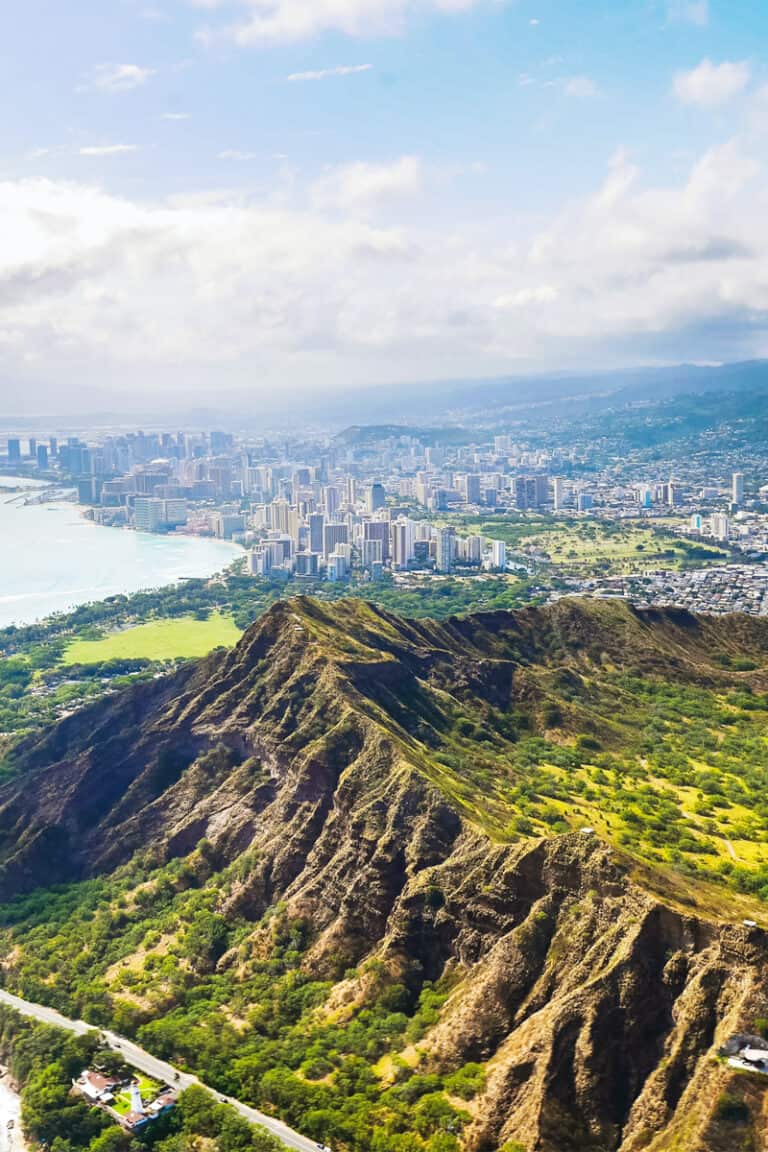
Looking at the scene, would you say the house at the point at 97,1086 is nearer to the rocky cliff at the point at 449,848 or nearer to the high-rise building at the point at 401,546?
the rocky cliff at the point at 449,848

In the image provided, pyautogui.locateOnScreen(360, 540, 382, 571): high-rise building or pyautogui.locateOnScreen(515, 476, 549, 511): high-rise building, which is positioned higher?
pyautogui.locateOnScreen(515, 476, 549, 511): high-rise building

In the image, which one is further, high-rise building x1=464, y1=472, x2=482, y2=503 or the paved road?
high-rise building x1=464, y1=472, x2=482, y2=503

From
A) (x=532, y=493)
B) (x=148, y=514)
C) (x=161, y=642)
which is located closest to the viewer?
(x=161, y=642)

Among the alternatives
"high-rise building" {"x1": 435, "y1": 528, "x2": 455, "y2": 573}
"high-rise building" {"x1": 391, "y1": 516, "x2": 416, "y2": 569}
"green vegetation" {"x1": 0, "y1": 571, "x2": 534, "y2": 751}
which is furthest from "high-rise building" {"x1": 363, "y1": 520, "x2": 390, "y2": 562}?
"green vegetation" {"x1": 0, "y1": 571, "x2": 534, "y2": 751}

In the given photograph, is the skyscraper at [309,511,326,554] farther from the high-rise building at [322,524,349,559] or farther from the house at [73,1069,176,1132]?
the house at [73,1069,176,1132]

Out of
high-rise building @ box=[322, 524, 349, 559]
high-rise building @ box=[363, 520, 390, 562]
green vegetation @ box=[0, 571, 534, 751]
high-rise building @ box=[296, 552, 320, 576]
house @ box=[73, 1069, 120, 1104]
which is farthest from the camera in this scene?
high-rise building @ box=[322, 524, 349, 559]

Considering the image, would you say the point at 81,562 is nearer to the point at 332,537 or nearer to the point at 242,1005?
the point at 332,537

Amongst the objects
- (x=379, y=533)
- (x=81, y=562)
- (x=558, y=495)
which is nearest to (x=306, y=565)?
(x=379, y=533)
